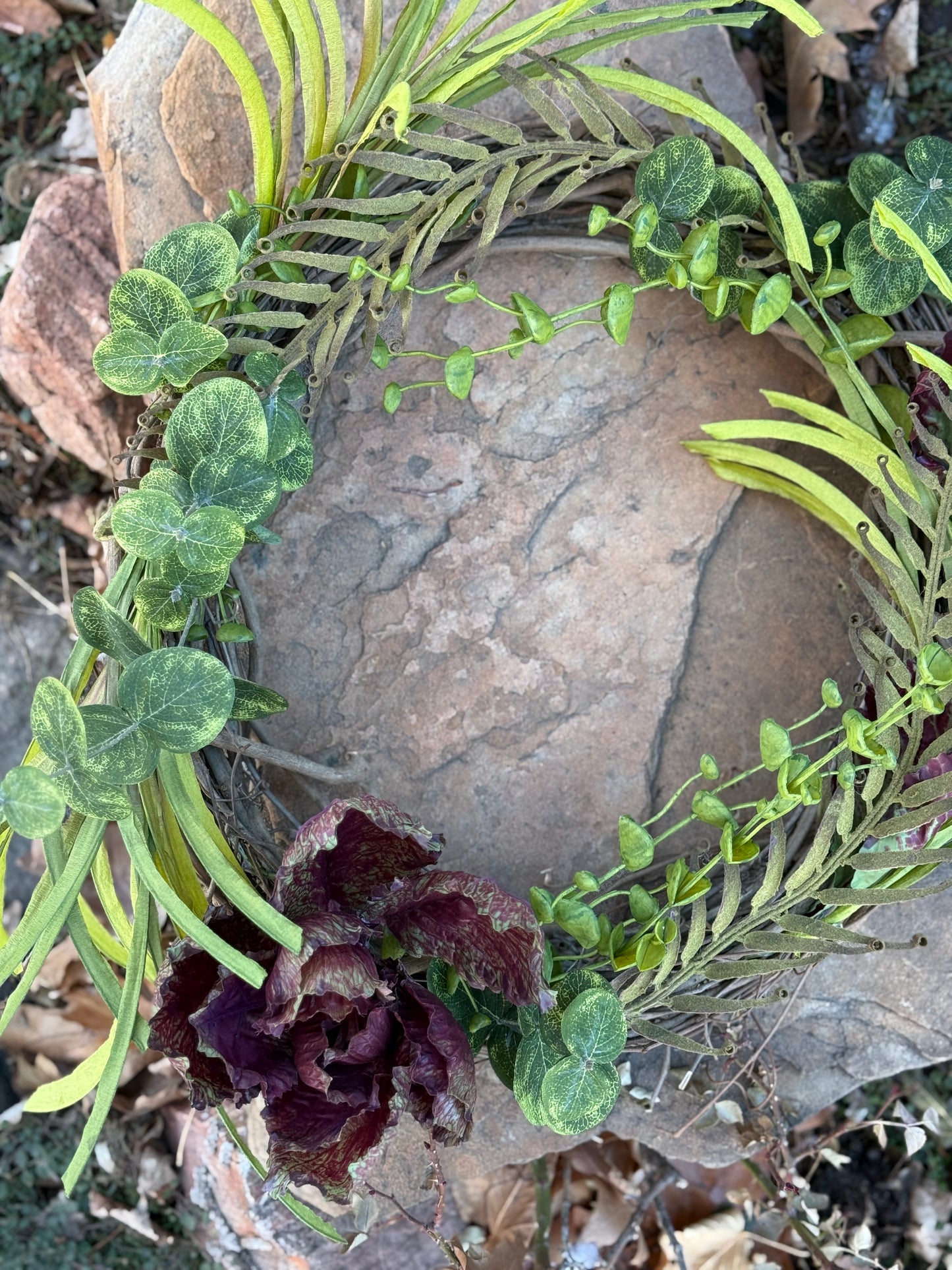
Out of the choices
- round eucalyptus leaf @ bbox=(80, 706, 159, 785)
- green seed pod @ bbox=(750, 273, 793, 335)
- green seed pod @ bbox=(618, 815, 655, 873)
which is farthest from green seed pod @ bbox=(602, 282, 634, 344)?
round eucalyptus leaf @ bbox=(80, 706, 159, 785)

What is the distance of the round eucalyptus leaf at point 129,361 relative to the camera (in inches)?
35.6

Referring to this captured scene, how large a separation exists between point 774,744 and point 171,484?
0.54 metres

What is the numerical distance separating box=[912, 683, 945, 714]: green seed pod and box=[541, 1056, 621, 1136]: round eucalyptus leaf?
0.39 m

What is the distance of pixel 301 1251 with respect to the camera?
1290 millimetres

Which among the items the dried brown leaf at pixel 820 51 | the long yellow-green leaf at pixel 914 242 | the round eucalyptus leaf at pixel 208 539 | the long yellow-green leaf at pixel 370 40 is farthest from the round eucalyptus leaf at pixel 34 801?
the dried brown leaf at pixel 820 51

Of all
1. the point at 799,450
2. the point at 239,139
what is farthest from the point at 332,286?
the point at 799,450

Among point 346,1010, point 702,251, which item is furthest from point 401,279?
point 346,1010

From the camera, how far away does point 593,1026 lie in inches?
34.9

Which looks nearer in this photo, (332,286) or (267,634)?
(332,286)

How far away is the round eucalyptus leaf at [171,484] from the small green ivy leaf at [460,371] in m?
0.25

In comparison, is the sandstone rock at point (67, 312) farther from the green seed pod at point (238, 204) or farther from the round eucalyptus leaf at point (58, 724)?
the round eucalyptus leaf at point (58, 724)

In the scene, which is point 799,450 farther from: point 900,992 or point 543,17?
point 900,992

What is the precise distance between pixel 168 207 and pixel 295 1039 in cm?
88

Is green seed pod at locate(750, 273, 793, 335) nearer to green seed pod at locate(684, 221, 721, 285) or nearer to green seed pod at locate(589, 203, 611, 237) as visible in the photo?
green seed pod at locate(684, 221, 721, 285)
